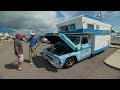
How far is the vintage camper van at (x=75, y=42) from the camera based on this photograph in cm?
587

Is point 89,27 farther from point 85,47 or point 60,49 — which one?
point 60,49

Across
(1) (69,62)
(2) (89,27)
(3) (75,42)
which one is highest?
(2) (89,27)

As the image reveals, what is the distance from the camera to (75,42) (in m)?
6.91

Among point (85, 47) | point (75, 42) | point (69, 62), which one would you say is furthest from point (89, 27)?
point (69, 62)

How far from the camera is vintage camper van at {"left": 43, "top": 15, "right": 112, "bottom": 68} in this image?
19.3 feet

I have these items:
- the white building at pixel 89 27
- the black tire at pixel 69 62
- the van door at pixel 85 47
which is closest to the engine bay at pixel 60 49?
the black tire at pixel 69 62

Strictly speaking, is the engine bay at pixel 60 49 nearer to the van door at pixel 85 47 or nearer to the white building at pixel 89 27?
the van door at pixel 85 47

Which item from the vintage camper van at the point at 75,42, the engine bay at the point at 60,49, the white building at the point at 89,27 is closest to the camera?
the vintage camper van at the point at 75,42

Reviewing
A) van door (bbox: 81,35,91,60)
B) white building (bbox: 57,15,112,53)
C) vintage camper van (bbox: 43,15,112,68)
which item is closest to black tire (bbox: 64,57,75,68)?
vintage camper van (bbox: 43,15,112,68)

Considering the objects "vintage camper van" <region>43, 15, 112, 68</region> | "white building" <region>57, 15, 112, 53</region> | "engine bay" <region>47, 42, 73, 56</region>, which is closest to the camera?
"vintage camper van" <region>43, 15, 112, 68</region>

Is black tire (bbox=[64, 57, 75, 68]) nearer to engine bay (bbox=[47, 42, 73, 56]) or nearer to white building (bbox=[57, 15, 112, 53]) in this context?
engine bay (bbox=[47, 42, 73, 56])
